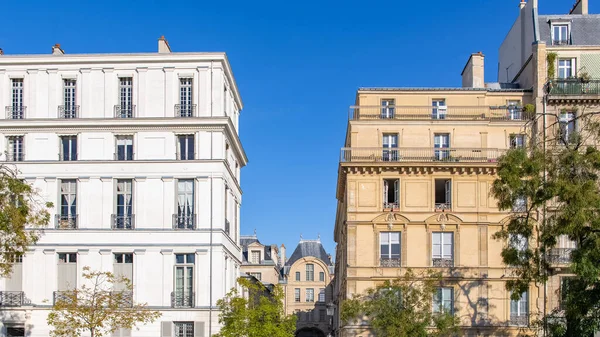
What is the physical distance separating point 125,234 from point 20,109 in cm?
883

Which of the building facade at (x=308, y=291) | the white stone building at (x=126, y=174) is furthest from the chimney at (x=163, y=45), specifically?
the building facade at (x=308, y=291)

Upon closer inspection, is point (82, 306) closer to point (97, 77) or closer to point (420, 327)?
Answer: point (97, 77)

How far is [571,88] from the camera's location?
41250 millimetres

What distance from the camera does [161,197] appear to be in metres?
37.9

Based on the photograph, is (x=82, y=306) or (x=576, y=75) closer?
(x=82, y=306)

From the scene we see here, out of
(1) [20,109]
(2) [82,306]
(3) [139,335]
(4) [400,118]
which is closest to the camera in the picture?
(2) [82,306]

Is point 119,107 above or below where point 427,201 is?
above

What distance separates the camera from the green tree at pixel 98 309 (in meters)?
32.7

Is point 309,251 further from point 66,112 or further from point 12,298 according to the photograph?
point 12,298

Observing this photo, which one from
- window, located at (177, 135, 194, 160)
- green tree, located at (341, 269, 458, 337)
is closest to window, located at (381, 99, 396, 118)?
green tree, located at (341, 269, 458, 337)

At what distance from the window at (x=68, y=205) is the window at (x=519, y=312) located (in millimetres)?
23308

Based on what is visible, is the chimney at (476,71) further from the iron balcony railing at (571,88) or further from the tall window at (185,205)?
the tall window at (185,205)

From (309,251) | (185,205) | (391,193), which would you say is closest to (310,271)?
(309,251)

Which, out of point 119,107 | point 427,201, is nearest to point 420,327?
point 427,201
